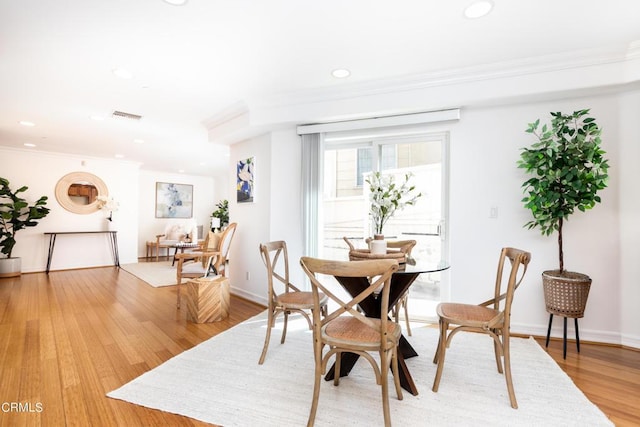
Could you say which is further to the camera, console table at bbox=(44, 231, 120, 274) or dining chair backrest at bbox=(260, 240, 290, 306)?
console table at bbox=(44, 231, 120, 274)

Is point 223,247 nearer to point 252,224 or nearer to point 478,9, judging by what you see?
point 252,224

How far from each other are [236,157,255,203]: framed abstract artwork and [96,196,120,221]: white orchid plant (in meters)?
3.98

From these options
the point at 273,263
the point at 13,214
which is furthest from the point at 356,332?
the point at 13,214

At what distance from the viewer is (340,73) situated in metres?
2.99

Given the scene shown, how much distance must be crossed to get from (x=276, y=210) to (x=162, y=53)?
2.07 m

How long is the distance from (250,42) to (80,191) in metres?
6.31

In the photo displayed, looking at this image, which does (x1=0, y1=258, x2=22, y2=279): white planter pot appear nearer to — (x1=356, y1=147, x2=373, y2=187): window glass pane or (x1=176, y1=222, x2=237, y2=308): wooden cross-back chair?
(x1=176, y1=222, x2=237, y2=308): wooden cross-back chair

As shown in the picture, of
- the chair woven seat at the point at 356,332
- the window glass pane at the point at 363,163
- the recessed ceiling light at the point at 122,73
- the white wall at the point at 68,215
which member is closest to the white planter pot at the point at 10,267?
the white wall at the point at 68,215

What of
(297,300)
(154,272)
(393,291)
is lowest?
(154,272)

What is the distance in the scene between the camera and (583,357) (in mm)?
2533

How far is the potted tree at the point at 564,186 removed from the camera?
2535 mm

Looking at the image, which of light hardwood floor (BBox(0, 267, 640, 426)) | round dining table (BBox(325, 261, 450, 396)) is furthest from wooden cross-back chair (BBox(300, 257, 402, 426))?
light hardwood floor (BBox(0, 267, 640, 426))

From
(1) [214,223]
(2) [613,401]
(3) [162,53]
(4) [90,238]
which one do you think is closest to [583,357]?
(2) [613,401]

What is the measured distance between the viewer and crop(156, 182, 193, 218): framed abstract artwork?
859 cm
